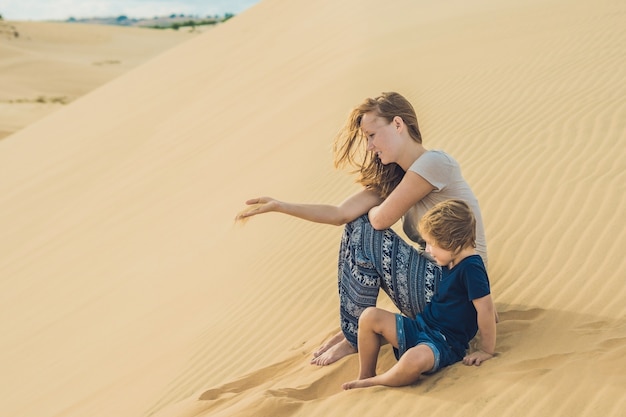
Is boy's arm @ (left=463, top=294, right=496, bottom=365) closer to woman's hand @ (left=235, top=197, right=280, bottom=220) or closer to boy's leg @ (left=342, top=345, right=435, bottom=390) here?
boy's leg @ (left=342, top=345, right=435, bottom=390)

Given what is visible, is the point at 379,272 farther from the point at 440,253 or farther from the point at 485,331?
the point at 485,331

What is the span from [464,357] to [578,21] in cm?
880

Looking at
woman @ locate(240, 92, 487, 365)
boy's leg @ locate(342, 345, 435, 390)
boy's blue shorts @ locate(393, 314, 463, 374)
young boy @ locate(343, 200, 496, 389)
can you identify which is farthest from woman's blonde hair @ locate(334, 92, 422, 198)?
boy's leg @ locate(342, 345, 435, 390)

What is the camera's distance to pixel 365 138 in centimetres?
433

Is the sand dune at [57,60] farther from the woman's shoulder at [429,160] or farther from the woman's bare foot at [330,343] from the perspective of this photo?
the woman's shoulder at [429,160]

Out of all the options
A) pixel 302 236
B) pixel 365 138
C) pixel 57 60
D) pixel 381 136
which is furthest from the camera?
pixel 57 60

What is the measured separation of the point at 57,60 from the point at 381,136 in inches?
1535

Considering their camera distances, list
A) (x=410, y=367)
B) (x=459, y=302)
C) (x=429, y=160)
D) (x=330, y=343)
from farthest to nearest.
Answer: (x=330, y=343)
(x=429, y=160)
(x=459, y=302)
(x=410, y=367)

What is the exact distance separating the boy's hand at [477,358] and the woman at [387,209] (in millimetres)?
348

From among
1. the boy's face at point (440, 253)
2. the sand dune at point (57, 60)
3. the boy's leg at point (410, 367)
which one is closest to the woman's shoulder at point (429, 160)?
the boy's face at point (440, 253)

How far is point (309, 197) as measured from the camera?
7.60 metres

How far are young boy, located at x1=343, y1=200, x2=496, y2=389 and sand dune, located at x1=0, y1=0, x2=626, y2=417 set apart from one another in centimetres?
9

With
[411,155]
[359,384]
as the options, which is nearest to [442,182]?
[411,155]

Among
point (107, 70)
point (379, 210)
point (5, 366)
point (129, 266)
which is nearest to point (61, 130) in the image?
point (129, 266)
